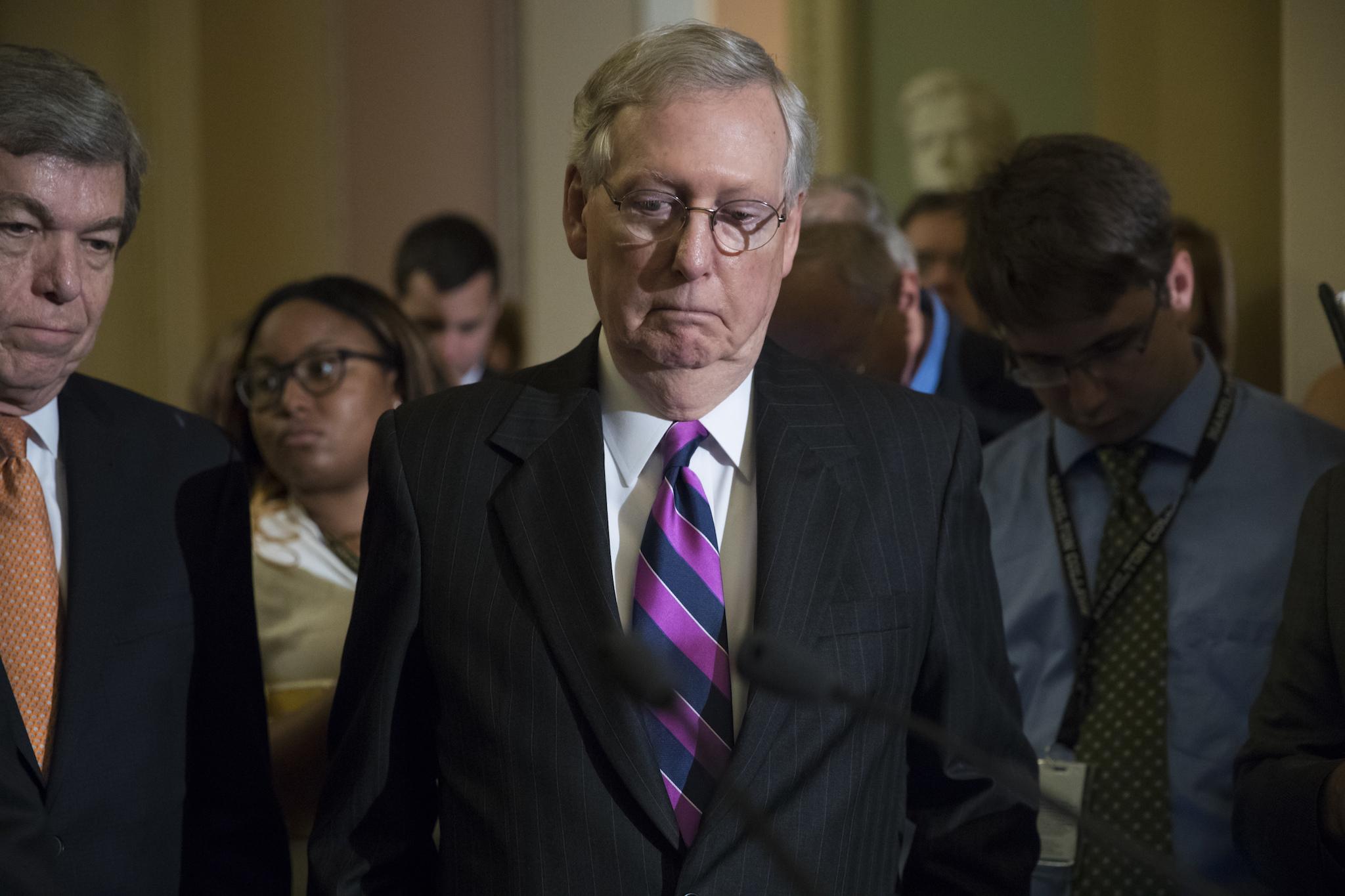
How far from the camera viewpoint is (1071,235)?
232cm

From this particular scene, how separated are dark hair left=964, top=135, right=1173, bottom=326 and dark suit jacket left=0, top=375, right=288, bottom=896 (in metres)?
→ 1.31

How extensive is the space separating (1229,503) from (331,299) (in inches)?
68.4

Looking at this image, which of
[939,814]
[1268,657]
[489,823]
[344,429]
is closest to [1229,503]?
[1268,657]

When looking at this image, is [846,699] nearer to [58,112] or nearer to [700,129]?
[700,129]

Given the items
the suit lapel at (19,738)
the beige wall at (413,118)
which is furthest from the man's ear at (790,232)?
the beige wall at (413,118)

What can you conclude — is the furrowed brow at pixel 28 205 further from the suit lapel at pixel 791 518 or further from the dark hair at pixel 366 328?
the dark hair at pixel 366 328

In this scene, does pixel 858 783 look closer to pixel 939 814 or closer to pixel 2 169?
pixel 939 814

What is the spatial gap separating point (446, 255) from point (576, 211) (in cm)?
332

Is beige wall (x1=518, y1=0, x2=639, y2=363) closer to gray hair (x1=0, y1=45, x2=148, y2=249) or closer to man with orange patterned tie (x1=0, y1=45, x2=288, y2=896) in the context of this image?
man with orange patterned tie (x1=0, y1=45, x2=288, y2=896)

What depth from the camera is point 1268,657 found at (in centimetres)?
215

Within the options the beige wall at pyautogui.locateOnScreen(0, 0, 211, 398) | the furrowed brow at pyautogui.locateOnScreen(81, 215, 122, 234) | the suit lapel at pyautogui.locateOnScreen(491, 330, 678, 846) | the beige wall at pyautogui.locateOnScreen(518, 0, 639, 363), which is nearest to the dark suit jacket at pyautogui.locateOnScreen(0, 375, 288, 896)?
the furrowed brow at pyautogui.locateOnScreen(81, 215, 122, 234)

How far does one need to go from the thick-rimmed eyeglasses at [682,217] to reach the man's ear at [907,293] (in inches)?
63.2

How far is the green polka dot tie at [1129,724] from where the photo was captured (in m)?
2.16

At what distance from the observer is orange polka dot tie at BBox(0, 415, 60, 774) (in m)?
1.70
